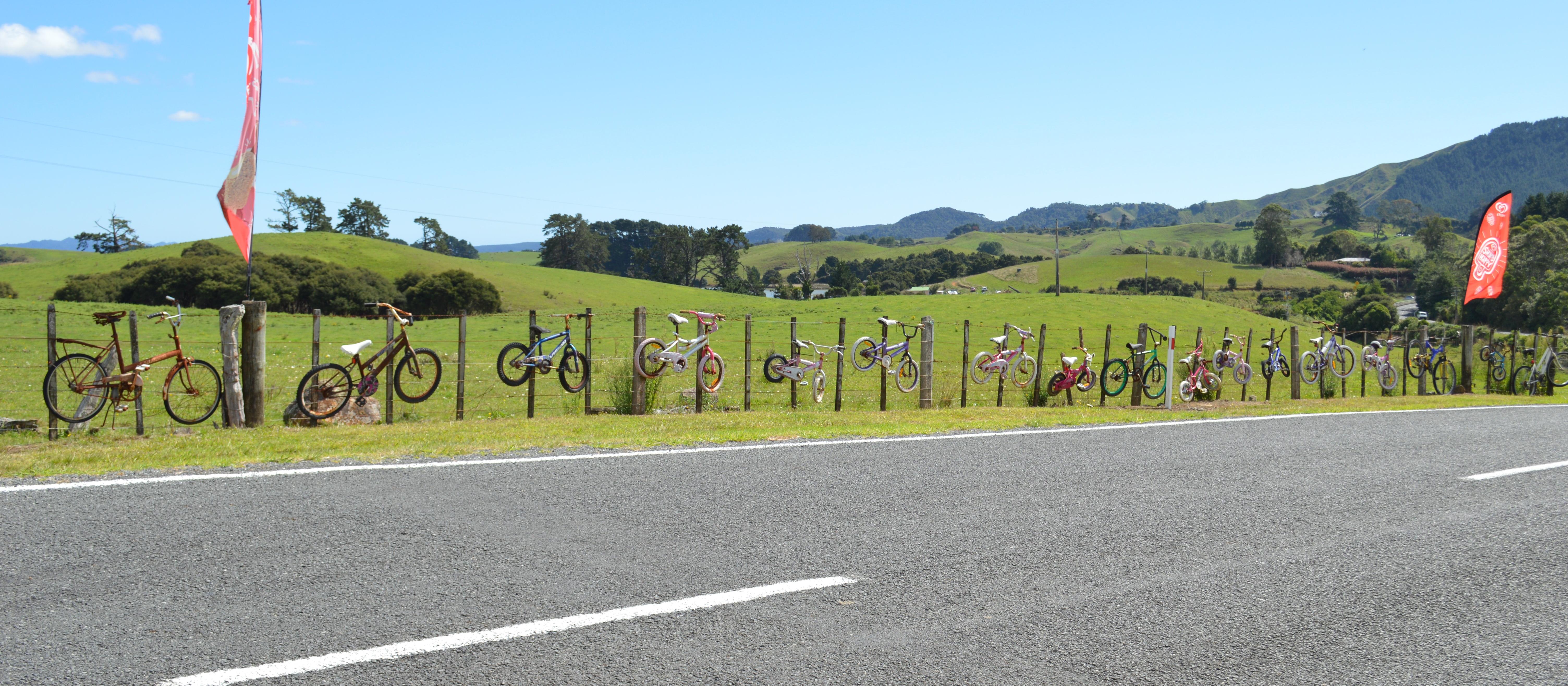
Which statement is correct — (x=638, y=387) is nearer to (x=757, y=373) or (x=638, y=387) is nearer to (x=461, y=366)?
(x=461, y=366)

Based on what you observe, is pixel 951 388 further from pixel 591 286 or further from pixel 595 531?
pixel 591 286

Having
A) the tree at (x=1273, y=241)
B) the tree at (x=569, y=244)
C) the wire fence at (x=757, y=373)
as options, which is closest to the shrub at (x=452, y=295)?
the wire fence at (x=757, y=373)

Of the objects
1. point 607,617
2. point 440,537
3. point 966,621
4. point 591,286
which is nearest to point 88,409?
point 440,537

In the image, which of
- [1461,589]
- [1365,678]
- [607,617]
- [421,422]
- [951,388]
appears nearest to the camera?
[1365,678]

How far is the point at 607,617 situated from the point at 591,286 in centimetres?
9497

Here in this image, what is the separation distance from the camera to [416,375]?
13477 millimetres

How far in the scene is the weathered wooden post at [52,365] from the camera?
10484 mm

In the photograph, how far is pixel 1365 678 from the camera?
4.02 meters

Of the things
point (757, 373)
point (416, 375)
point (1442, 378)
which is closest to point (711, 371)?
point (416, 375)

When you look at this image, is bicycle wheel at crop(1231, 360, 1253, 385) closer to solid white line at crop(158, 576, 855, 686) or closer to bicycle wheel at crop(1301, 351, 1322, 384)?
bicycle wheel at crop(1301, 351, 1322, 384)

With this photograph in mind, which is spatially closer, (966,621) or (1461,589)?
(966,621)

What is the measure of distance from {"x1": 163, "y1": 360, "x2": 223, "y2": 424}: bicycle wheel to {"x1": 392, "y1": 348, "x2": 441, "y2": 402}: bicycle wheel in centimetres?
219

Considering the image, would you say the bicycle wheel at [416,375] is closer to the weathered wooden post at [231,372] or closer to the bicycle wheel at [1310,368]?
the weathered wooden post at [231,372]

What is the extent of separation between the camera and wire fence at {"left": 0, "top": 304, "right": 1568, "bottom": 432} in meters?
15.1
